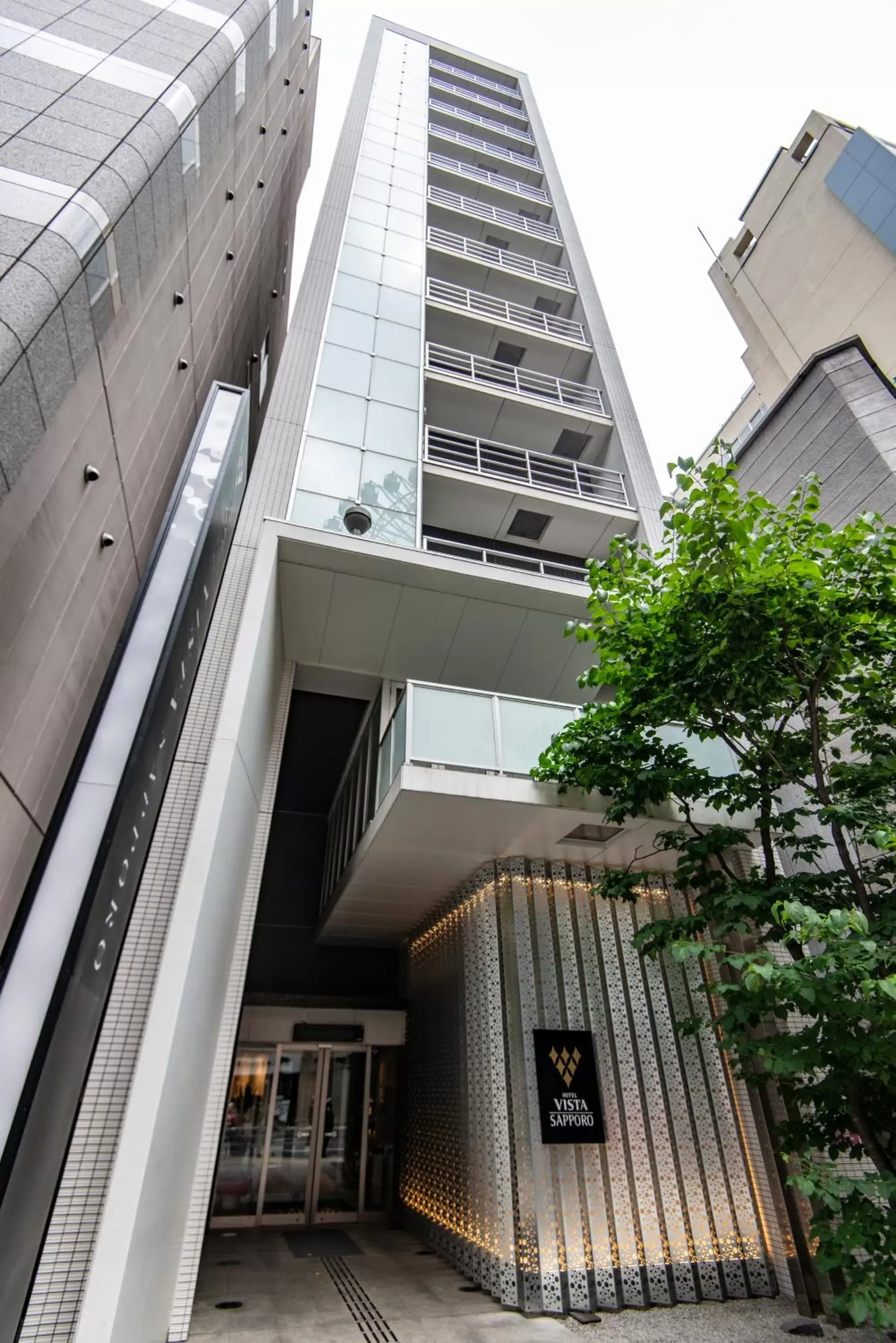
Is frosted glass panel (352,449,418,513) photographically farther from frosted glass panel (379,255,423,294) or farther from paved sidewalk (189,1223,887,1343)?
paved sidewalk (189,1223,887,1343)

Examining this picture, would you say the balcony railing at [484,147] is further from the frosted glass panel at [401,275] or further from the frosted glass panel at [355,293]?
the frosted glass panel at [355,293]

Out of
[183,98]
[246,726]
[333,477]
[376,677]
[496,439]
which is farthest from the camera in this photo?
[496,439]

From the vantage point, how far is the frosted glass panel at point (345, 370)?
10.3 metres

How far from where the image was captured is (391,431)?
10.1 m

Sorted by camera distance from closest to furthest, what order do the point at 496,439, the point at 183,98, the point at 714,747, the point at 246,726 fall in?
the point at 183,98, the point at 246,726, the point at 714,747, the point at 496,439

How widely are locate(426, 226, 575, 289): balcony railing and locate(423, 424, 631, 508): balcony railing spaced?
519cm

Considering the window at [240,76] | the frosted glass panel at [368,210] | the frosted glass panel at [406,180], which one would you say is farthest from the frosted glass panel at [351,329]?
the frosted glass panel at [406,180]

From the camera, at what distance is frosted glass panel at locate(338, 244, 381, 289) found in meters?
12.4

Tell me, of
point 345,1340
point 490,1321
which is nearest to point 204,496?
point 345,1340

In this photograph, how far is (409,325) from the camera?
39.2 feet

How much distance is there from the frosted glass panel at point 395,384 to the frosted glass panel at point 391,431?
19 cm

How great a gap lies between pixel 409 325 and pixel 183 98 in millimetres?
7382

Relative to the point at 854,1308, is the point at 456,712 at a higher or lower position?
higher

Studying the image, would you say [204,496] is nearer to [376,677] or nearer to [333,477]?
[333,477]
